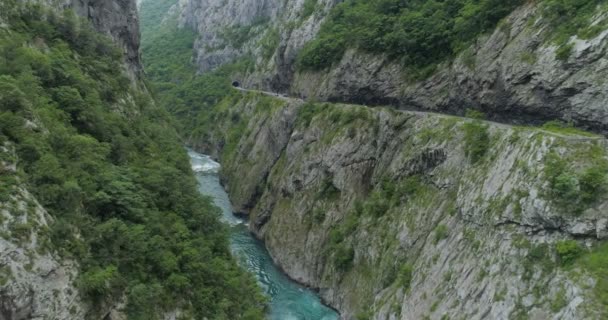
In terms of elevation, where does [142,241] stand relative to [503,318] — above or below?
above

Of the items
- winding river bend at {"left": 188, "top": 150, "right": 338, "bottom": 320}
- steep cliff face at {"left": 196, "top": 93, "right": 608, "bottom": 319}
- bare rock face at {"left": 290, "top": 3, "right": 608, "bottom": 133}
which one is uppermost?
bare rock face at {"left": 290, "top": 3, "right": 608, "bottom": 133}

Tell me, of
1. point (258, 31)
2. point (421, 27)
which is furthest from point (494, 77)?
point (258, 31)

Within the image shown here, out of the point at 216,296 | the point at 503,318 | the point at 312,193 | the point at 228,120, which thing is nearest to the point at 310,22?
the point at 228,120

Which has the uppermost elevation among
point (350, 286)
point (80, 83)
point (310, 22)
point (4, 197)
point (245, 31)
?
point (245, 31)

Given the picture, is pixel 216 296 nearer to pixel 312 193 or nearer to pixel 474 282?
pixel 474 282

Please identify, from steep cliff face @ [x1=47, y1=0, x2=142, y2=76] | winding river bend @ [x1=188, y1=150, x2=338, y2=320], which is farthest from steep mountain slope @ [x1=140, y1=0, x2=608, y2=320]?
steep cliff face @ [x1=47, y1=0, x2=142, y2=76]

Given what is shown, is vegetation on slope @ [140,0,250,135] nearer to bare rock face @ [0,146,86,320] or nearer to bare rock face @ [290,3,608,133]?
bare rock face @ [290,3,608,133]

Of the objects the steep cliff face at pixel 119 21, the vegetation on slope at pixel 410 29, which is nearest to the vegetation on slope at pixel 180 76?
the steep cliff face at pixel 119 21
